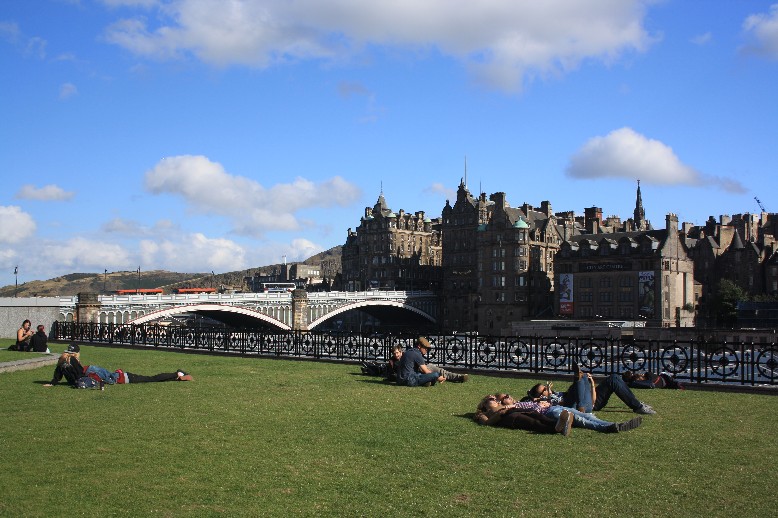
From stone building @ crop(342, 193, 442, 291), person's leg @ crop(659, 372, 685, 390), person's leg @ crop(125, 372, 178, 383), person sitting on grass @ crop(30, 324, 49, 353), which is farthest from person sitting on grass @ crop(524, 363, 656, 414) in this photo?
stone building @ crop(342, 193, 442, 291)

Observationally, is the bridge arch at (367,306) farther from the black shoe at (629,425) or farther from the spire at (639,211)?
the black shoe at (629,425)

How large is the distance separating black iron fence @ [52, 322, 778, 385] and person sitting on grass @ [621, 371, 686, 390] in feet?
3.18

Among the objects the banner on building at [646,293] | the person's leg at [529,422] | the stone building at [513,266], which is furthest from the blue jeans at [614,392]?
the stone building at [513,266]

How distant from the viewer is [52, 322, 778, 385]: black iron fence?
Result: 2266 cm

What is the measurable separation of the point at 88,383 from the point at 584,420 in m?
11.9

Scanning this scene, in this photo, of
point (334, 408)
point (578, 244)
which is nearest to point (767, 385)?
point (334, 408)

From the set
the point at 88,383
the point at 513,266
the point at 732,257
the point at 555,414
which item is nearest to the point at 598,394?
the point at 555,414

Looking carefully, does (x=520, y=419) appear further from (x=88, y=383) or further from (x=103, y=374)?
(x=103, y=374)

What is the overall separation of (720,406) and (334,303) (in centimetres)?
8507

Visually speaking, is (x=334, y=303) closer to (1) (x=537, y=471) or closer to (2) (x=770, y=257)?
(2) (x=770, y=257)

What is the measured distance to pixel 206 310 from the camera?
8000cm

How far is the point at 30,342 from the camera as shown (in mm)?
31938

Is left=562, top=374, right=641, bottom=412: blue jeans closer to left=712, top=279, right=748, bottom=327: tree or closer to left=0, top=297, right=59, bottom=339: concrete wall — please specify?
left=0, top=297, right=59, bottom=339: concrete wall

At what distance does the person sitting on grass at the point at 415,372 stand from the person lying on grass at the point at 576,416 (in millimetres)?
5745
